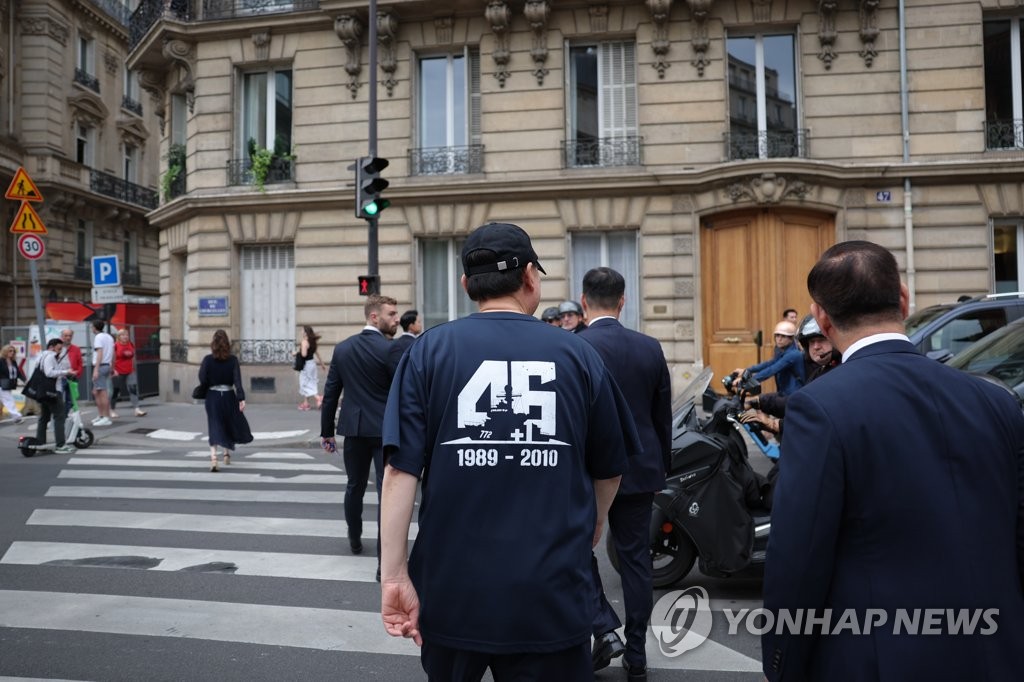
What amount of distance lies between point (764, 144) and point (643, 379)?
13458 millimetres

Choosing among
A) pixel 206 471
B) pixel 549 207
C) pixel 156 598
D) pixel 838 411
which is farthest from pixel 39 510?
pixel 549 207

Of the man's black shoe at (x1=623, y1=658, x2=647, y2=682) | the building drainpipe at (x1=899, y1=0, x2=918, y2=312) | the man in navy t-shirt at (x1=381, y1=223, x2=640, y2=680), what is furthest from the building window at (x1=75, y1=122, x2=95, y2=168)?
the man in navy t-shirt at (x1=381, y1=223, x2=640, y2=680)

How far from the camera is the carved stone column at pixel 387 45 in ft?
54.9

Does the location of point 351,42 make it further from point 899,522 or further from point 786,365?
point 899,522

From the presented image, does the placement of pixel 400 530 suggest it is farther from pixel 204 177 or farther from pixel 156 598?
pixel 204 177

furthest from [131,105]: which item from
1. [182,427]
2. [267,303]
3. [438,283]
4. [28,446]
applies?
[28,446]

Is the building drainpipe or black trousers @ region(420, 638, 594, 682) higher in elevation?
the building drainpipe

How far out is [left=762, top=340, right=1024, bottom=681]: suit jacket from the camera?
177 cm

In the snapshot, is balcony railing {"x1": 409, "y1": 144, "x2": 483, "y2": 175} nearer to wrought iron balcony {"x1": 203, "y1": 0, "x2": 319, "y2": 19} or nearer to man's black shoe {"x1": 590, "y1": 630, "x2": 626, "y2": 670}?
wrought iron balcony {"x1": 203, "y1": 0, "x2": 319, "y2": 19}

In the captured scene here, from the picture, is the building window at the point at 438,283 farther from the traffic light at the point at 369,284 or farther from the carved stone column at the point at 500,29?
the traffic light at the point at 369,284

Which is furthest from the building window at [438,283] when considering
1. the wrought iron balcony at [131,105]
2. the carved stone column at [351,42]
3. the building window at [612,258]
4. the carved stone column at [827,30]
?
the wrought iron balcony at [131,105]

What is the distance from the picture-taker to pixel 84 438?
486 inches

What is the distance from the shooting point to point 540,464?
224 centimetres

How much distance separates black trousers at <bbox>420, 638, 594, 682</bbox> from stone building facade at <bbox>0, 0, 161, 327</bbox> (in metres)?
34.0
